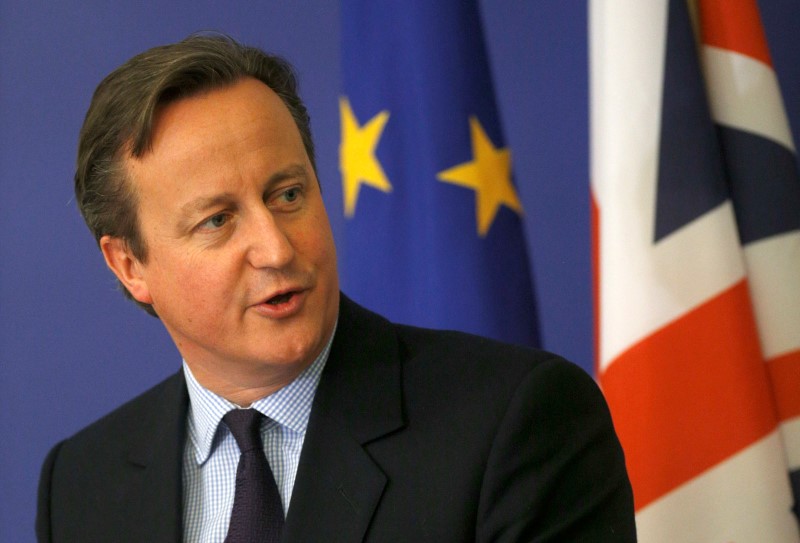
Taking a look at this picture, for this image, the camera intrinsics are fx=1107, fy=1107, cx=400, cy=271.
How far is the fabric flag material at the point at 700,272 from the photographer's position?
2.32 m

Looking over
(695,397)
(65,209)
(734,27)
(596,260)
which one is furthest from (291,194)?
(65,209)

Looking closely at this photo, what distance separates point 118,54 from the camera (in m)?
3.49

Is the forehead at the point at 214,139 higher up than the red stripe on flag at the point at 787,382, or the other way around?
the forehead at the point at 214,139

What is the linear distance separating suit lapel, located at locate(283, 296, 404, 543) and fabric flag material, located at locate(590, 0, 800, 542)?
2.38 feet

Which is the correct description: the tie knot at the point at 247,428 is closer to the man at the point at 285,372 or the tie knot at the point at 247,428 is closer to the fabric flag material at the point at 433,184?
the man at the point at 285,372

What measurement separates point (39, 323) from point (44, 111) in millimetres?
668

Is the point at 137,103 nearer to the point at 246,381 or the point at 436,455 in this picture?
the point at 246,381

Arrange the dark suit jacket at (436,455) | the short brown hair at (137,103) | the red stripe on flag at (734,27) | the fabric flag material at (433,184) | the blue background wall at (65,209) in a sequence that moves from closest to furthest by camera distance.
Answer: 1. the dark suit jacket at (436,455)
2. the short brown hair at (137,103)
3. the red stripe on flag at (734,27)
4. the fabric flag material at (433,184)
5. the blue background wall at (65,209)

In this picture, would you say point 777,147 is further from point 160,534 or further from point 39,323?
point 39,323

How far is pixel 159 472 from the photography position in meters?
1.91

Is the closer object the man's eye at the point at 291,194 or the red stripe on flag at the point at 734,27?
the man's eye at the point at 291,194

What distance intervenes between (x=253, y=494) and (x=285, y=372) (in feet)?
0.65

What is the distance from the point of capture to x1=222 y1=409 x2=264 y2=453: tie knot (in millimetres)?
1805

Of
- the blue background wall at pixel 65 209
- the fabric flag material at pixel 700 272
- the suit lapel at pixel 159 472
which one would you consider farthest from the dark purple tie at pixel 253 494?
the blue background wall at pixel 65 209
